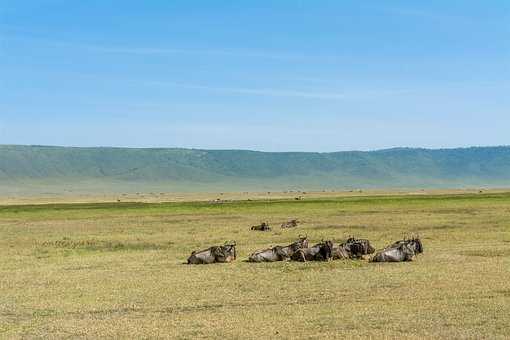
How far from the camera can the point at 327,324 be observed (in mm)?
15430

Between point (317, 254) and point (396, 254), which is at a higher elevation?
point (396, 254)

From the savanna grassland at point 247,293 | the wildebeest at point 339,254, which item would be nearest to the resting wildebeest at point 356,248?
the wildebeest at point 339,254

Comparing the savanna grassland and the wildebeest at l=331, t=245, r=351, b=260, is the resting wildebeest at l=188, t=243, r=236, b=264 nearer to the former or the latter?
the savanna grassland

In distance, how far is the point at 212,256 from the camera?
26359 mm

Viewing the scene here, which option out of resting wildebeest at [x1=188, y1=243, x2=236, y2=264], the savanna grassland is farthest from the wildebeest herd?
the savanna grassland

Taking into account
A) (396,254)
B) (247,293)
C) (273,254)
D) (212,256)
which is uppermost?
(396,254)

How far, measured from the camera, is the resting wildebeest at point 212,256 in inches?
1030

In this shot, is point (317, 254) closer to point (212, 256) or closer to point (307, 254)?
point (307, 254)

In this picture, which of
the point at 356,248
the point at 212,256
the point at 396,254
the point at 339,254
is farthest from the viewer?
the point at 356,248

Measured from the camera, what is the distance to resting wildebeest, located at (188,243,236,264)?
26.2 meters

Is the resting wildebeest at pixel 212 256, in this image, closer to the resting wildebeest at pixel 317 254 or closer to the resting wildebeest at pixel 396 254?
the resting wildebeest at pixel 317 254

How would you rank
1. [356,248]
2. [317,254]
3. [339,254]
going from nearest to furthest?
1. [317,254]
2. [339,254]
3. [356,248]

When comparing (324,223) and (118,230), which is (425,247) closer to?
(324,223)

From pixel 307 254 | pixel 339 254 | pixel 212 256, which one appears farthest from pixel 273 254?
pixel 339 254
